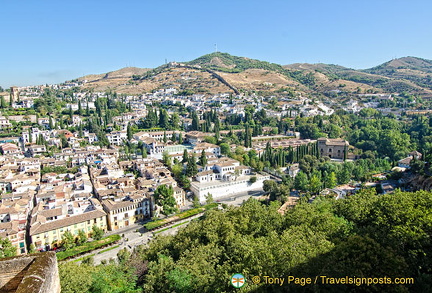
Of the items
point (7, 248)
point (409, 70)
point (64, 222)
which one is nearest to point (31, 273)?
point (7, 248)

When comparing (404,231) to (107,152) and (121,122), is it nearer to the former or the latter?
(107,152)

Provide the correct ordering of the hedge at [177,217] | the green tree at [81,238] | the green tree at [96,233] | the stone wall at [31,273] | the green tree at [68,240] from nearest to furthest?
the stone wall at [31,273] < the green tree at [68,240] < the green tree at [81,238] < the green tree at [96,233] < the hedge at [177,217]

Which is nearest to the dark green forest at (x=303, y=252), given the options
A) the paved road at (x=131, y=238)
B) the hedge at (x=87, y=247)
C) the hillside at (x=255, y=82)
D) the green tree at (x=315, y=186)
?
the paved road at (x=131, y=238)

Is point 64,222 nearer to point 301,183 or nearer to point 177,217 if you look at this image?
point 177,217

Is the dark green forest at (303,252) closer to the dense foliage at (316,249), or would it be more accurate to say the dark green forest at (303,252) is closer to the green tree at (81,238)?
the dense foliage at (316,249)

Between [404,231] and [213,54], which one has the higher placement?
[213,54]

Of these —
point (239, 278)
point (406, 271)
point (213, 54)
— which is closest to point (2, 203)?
point (239, 278)

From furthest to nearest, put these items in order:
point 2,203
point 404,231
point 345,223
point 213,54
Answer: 1. point 213,54
2. point 2,203
3. point 345,223
4. point 404,231
